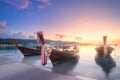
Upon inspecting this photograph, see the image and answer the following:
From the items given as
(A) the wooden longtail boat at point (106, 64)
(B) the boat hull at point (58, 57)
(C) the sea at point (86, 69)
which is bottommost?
(A) the wooden longtail boat at point (106, 64)

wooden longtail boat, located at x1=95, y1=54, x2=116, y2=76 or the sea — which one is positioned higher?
the sea

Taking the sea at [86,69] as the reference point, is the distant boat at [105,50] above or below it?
above

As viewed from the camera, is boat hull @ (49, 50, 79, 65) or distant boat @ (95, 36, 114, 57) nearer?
boat hull @ (49, 50, 79, 65)

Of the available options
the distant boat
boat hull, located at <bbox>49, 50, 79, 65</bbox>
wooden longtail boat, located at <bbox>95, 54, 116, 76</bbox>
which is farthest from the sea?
the distant boat

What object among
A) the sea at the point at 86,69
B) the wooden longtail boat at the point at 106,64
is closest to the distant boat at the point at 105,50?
the wooden longtail boat at the point at 106,64

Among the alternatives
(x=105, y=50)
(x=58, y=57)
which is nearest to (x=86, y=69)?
(x=58, y=57)

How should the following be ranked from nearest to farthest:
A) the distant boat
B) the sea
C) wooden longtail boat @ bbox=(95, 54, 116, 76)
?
1. the sea
2. wooden longtail boat @ bbox=(95, 54, 116, 76)
3. the distant boat

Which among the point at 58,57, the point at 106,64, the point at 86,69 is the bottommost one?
the point at 106,64

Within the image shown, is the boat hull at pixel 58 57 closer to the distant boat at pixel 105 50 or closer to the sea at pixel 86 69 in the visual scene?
the sea at pixel 86 69

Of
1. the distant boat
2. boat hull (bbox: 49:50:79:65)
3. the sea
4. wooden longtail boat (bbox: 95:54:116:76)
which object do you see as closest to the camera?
the sea

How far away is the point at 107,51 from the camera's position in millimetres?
23812

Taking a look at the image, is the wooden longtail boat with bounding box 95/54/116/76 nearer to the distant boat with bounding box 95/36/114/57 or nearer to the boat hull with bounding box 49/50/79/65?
the distant boat with bounding box 95/36/114/57

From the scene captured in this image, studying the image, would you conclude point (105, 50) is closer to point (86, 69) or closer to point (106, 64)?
point (106, 64)

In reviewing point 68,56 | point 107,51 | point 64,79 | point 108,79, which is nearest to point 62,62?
point 68,56
